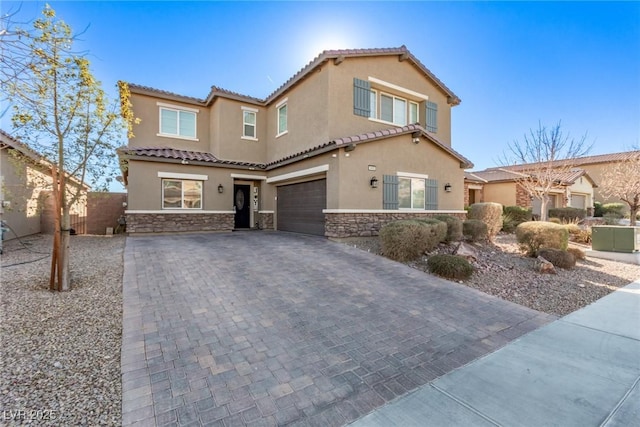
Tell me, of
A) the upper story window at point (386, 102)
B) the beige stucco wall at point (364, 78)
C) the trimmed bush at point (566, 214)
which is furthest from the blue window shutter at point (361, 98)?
the trimmed bush at point (566, 214)

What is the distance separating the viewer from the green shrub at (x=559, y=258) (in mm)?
9078

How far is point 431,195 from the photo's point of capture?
45.1 ft

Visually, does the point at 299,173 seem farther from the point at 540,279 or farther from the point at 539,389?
the point at 539,389

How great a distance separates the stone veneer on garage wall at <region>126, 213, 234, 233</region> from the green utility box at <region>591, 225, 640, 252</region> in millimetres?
16416

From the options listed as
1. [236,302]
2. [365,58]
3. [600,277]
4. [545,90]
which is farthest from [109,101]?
[545,90]

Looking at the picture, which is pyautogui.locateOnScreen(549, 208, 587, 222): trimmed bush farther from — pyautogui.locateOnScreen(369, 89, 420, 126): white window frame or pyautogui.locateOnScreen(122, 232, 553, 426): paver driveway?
pyautogui.locateOnScreen(122, 232, 553, 426): paver driveway

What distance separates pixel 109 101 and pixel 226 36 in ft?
23.8

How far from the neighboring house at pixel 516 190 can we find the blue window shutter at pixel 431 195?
8785 millimetres

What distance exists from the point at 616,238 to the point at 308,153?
12903 mm

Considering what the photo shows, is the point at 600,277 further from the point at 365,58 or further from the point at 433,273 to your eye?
the point at 365,58

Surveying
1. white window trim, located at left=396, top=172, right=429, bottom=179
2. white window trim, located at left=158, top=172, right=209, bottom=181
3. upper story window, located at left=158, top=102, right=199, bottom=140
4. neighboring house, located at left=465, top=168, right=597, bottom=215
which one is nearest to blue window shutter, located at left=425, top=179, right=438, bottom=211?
white window trim, located at left=396, top=172, right=429, bottom=179

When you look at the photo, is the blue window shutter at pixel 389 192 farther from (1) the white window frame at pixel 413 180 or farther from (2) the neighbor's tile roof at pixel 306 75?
(2) the neighbor's tile roof at pixel 306 75

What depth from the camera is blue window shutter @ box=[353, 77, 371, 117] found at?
1284 centimetres

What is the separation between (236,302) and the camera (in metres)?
5.35
